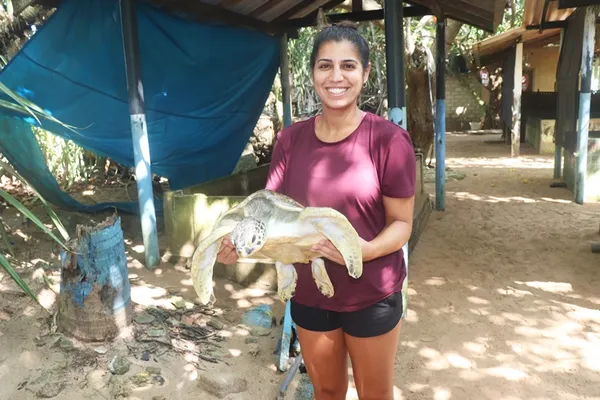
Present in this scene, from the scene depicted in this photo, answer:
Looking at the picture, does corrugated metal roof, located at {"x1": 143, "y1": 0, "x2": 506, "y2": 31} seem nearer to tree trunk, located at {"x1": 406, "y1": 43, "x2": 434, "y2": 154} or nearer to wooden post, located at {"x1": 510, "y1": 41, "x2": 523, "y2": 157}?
tree trunk, located at {"x1": 406, "y1": 43, "x2": 434, "y2": 154}

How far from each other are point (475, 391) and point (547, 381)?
0.41 metres

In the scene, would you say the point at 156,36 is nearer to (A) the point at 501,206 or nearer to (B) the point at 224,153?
(B) the point at 224,153

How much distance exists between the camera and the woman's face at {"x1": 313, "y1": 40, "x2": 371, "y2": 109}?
134 centimetres

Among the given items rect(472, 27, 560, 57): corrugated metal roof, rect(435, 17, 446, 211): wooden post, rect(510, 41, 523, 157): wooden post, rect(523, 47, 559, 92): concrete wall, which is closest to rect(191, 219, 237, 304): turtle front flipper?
rect(435, 17, 446, 211): wooden post

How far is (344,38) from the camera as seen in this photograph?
134 cm

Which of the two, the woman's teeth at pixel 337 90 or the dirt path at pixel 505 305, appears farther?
the dirt path at pixel 505 305

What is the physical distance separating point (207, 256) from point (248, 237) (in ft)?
0.62

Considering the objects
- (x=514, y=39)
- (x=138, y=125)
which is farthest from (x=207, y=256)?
(x=514, y=39)

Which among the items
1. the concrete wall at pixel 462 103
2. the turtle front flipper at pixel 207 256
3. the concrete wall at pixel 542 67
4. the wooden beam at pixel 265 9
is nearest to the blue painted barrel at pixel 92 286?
A: the turtle front flipper at pixel 207 256

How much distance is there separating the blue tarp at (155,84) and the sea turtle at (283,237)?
7.42ft

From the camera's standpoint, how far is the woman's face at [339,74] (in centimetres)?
134

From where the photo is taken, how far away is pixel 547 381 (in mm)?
2518

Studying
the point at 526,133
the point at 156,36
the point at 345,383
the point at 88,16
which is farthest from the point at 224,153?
the point at 526,133

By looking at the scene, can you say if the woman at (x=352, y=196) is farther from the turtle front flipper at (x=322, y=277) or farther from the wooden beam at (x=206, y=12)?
the wooden beam at (x=206, y=12)
